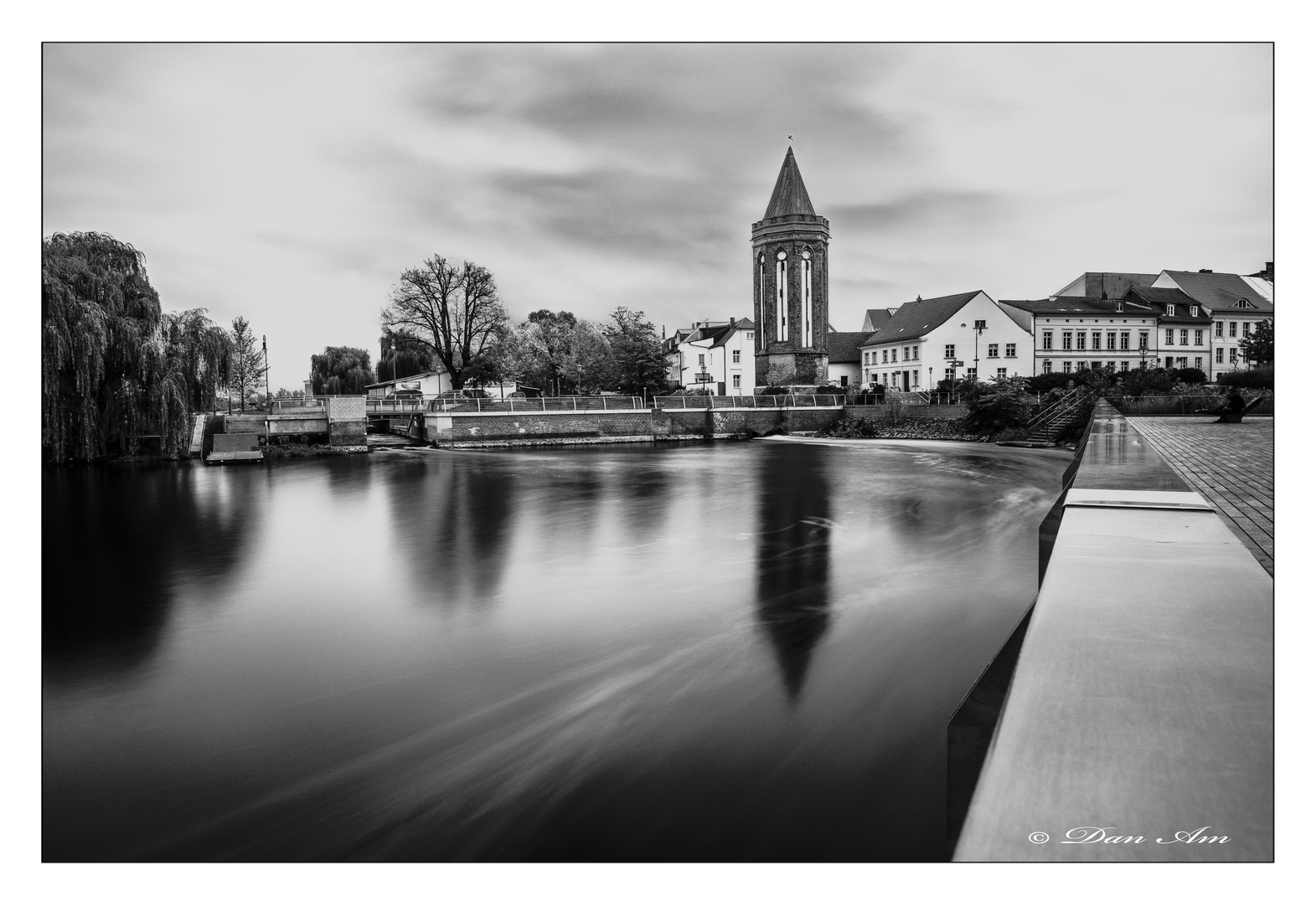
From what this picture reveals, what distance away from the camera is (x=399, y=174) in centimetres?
702

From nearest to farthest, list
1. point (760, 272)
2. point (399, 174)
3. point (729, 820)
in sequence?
point (729, 820) → point (399, 174) → point (760, 272)

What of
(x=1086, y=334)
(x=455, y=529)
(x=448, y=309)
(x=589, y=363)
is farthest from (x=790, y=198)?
(x=455, y=529)

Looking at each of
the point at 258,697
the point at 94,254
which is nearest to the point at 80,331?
the point at 94,254

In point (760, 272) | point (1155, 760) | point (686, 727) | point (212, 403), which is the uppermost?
point (760, 272)

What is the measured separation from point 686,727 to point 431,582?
18.1 feet

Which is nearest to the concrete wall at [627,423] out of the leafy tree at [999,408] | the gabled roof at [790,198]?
the leafy tree at [999,408]

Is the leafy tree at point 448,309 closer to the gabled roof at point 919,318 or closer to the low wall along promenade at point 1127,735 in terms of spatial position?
the gabled roof at point 919,318

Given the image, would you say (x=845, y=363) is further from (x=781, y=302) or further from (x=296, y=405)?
(x=296, y=405)

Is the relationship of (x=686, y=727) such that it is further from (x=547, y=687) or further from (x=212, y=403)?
(x=212, y=403)

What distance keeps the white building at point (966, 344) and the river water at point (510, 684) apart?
129 ft

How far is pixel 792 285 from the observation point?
5406cm

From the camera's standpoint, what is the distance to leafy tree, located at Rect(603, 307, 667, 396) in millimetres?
53250

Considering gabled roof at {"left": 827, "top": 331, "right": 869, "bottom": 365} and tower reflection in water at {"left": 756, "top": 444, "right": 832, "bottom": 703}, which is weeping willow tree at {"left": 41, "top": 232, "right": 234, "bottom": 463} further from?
gabled roof at {"left": 827, "top": 331, "right": 869, "bottom": 365}

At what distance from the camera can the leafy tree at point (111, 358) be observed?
13188mm
